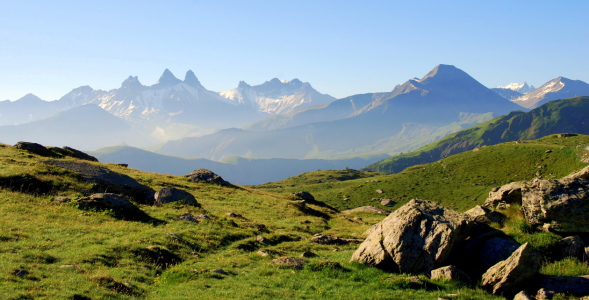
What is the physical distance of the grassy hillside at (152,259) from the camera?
58.1 ft

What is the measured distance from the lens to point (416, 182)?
146250mm

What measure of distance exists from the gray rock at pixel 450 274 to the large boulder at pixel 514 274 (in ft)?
3.15

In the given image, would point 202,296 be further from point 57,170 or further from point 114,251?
point 57,170

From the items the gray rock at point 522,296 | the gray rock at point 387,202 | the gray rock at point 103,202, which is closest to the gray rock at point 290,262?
the gray rock at point 522,296

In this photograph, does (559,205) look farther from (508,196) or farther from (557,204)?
(508,196)

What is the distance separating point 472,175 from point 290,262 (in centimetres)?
13073

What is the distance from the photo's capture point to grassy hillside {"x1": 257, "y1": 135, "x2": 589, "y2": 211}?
115m

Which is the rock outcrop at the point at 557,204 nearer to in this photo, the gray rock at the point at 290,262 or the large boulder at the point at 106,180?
the gray rock at the point at 290,262

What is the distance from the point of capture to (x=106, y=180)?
42344mm

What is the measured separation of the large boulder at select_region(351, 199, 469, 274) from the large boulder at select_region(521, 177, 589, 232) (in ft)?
15.1

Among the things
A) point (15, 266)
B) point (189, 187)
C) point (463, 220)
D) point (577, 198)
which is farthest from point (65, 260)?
point (189, 187)

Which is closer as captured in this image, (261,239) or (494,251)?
(494,251)

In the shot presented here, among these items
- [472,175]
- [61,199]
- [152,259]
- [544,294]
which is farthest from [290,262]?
[472,175]

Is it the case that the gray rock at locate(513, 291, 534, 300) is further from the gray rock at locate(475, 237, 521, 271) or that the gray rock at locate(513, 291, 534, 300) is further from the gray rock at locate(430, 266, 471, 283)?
the gray rock at locate(475, 237, 521, 271)
